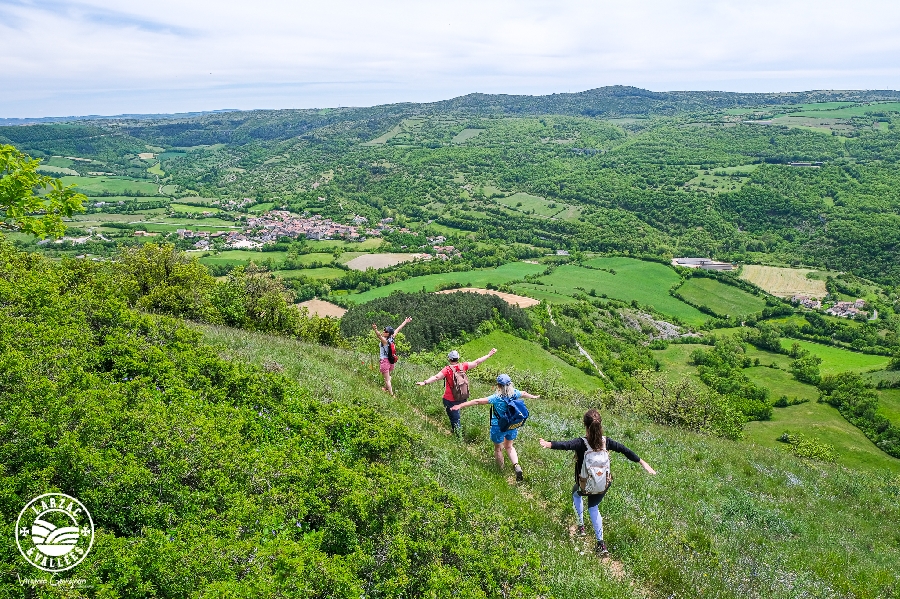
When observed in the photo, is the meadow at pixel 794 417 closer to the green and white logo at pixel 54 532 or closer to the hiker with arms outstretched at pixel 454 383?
the hiker with arms outstretched at pixel 454 383

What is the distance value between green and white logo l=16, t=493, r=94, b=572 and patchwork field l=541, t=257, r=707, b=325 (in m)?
109

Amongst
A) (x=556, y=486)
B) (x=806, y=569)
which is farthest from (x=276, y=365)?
(x=806, y=569)

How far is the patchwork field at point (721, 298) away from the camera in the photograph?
115938 mm

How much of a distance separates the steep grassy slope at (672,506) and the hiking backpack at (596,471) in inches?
39.7

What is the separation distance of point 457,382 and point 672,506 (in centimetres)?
549

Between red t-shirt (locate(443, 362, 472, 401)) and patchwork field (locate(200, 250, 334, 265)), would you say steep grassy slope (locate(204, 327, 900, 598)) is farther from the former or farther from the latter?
patchwork field (locate(200, 250, 334, 265))

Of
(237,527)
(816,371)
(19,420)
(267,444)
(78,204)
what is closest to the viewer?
(237,527)

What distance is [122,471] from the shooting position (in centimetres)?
594

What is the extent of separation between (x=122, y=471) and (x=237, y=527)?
1739 mm

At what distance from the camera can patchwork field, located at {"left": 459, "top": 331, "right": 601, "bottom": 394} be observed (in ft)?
199

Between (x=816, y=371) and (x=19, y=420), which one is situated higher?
(x=19, y=420)

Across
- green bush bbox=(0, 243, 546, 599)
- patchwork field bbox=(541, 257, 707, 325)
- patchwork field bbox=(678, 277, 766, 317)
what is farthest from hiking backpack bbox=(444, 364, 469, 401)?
patchwork field bbox=(678, 277, 766, 317)

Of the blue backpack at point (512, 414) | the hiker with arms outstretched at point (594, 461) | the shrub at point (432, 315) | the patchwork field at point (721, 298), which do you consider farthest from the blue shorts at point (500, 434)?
the patchwork field at point (721, 298)

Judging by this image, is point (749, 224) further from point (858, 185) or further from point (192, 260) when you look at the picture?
point (192, 260)
